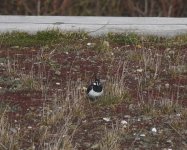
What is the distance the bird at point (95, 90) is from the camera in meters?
5.72

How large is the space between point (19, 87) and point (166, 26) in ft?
10.8

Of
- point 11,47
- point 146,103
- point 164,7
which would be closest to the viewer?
point 146,103

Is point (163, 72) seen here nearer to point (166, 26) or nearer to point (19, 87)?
point (19, 87)

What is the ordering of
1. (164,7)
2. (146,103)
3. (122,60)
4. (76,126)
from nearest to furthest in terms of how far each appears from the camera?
1. (76,126)
2. (146,103)
3. (122,60)
4. (164,7)

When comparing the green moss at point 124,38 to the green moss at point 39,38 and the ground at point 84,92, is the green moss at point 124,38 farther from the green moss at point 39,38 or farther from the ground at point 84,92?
the green moss at point 39,38

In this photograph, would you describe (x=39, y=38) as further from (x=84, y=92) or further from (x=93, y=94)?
(x=93, y=94)

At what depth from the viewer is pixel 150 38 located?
837cm

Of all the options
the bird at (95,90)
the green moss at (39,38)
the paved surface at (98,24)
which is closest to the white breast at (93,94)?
the bird at (95,90)

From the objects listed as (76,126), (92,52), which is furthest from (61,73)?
(76,126)

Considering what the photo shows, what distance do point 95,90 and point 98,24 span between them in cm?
340

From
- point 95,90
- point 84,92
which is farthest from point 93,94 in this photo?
point 84,92

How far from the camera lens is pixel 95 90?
18.8 ft

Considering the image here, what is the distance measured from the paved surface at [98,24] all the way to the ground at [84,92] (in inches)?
13.8

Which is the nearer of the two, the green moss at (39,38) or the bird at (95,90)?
the bird at (95,90)
